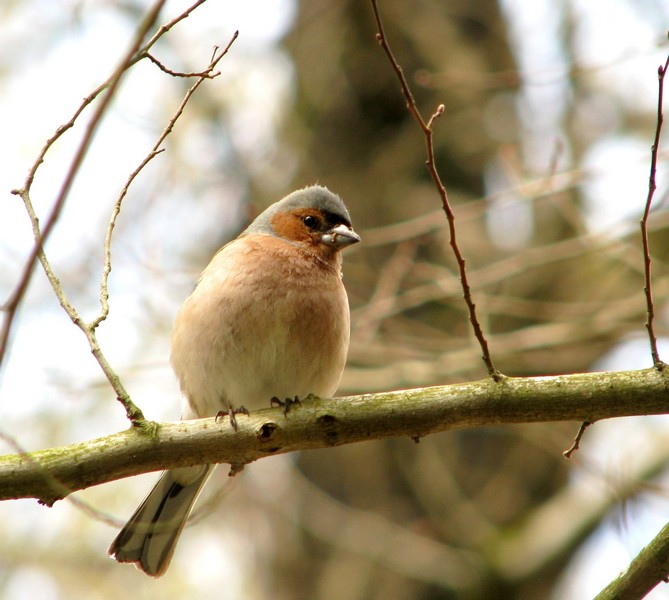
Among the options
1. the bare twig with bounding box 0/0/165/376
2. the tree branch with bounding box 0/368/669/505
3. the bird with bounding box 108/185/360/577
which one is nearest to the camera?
the bare twig with bounding box 0/0/165/376

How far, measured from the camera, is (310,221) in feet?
18.7

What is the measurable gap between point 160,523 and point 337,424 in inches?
80.9

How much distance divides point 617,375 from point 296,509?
4.72 meters

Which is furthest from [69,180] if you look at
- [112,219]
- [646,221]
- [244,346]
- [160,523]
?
[160,523]

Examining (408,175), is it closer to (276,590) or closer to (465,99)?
(465,99)

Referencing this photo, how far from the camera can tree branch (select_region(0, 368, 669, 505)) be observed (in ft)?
11.1

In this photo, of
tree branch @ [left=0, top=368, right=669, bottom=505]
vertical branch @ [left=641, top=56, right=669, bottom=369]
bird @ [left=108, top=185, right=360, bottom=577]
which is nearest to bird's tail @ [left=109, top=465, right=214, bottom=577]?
bird @ [left=108, top=185, right=360, bottom=577]

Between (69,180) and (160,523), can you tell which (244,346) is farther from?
(69,180)

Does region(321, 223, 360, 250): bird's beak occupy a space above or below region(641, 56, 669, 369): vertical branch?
above

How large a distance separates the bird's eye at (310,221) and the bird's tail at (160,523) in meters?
1.72

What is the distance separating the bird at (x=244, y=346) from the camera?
15.9 feet

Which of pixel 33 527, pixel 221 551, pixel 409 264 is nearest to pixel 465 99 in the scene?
pixel 409 264

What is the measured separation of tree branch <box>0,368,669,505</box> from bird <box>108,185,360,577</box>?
1148 mm

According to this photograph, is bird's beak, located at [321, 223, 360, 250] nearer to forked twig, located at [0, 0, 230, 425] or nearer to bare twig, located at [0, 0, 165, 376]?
forked twig, located at [0, 0, 230, 425]
